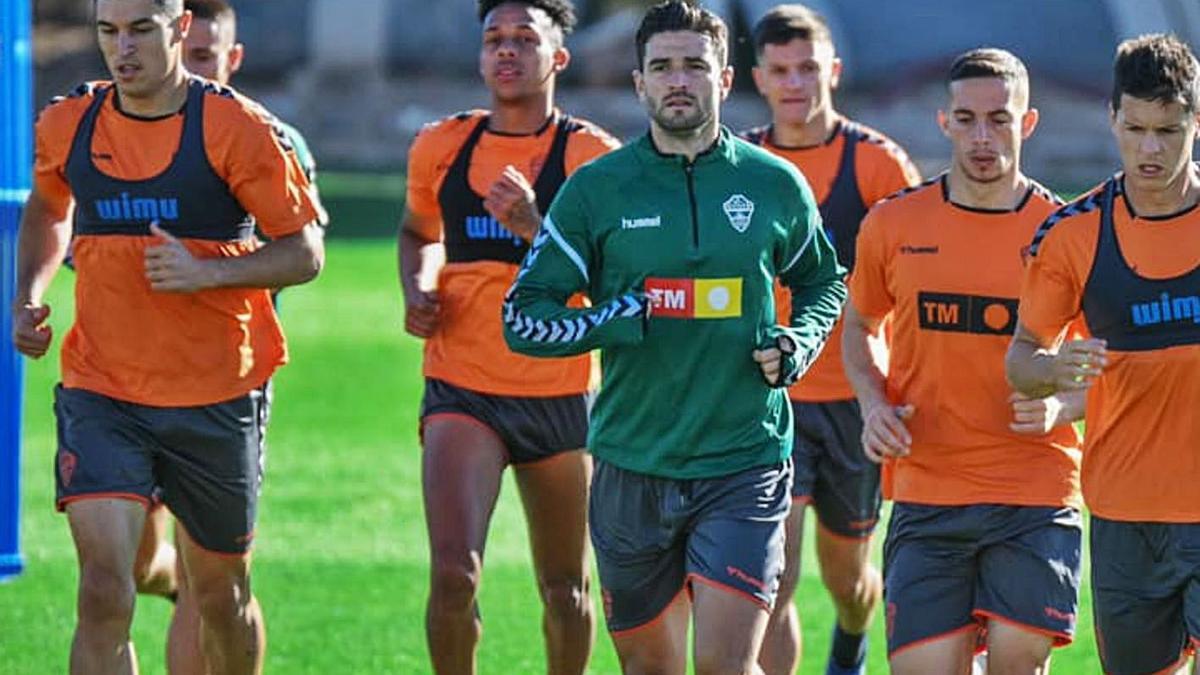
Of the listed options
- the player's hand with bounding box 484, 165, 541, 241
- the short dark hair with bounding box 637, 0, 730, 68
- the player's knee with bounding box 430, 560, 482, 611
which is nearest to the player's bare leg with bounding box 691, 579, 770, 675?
the player's knee with bounding box 430, 560, 482, 611

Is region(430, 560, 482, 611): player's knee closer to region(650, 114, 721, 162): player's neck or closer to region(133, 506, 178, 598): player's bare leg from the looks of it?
region(133, 506, 178, 598): player's bare leg

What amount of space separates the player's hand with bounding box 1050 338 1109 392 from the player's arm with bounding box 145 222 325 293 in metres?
2.90

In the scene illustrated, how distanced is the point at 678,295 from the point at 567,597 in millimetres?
2213

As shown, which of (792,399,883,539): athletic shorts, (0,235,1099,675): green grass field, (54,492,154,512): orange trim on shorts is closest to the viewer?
(54,492,154,512): orange trim on shorts

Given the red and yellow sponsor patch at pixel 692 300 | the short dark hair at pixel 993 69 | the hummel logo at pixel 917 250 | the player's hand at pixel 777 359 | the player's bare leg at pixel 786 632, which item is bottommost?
the player's bare leg at pixel 786 632

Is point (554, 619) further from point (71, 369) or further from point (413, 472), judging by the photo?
point (413, 472)

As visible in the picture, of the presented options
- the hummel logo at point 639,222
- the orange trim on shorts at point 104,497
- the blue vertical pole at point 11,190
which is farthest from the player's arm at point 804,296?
the blue vertical pole at point 11,190

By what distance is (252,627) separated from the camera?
28.9 ft

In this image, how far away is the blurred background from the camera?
43531mm

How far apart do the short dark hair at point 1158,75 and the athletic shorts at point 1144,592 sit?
1.28 metres

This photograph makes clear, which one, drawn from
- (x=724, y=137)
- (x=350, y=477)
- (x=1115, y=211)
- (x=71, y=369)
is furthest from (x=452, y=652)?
(x=350, y=477)

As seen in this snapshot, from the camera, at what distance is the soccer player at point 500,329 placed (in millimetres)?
9305

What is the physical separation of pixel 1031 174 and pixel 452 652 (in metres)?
32.6

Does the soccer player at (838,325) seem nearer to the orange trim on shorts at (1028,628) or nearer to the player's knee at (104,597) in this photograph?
the orange trim on shorts at (1028,628)
